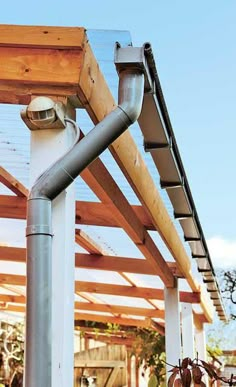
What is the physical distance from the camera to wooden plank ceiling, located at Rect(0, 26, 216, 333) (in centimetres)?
197

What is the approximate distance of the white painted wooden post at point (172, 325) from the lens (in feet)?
17.4

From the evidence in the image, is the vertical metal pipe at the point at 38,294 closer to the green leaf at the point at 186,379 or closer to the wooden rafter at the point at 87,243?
the green leaf at the point at 186,379

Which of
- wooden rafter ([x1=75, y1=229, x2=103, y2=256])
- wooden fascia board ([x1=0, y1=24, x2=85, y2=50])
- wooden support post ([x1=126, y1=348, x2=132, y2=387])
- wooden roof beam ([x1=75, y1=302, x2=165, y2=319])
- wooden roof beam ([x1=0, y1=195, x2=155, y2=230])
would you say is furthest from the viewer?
wooden support post ([x1=126, y1=348, x2=132, y2=387])

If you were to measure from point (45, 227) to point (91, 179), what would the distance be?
1.05 metres

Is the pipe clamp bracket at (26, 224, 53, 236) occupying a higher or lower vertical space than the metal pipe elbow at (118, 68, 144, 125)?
lower

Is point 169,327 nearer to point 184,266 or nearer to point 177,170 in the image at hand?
point 184,266

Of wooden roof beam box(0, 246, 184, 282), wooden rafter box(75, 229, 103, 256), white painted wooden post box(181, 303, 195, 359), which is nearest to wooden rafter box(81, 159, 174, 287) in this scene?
wooden roof beam box(0, 246, 184, 282)

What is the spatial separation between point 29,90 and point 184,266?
128 inches

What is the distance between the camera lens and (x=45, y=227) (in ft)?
6.00

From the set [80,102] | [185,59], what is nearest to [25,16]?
[185,59]

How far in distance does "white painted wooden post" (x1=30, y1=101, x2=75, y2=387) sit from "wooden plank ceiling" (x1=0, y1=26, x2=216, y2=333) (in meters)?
0.15

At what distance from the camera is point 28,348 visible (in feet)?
5.73

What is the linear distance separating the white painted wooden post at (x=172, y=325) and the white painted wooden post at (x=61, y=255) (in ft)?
11.2

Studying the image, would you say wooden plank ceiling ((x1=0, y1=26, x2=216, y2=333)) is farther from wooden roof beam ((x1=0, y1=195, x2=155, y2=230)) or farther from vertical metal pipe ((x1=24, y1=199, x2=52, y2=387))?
vertical metal pipe ((x1=24, y1=199, x2=52, y2=387))
